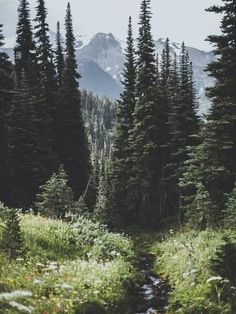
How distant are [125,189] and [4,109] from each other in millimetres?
13219

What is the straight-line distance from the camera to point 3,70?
47.8 meters

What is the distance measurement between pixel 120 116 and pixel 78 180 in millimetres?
8090

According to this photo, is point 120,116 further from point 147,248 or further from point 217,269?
point 217,269

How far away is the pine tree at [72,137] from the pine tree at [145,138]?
28.2ft

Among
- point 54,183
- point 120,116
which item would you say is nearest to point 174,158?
point 120,116

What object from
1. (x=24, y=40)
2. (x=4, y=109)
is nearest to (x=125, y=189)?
(x=4, y=109)

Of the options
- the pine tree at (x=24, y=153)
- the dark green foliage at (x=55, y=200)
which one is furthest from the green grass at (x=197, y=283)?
the pine tree at (x=24, y=153)

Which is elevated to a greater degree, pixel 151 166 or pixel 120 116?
pixel 120 116

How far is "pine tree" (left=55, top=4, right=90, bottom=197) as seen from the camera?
52906mm

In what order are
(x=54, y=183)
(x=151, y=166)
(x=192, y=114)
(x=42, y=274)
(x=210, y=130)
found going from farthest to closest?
(x=151, y=166)
(x=192, y=114)
(x=54, y=183)
(x=210, y=130)
(x=42, y=274)

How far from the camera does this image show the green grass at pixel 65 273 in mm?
11664

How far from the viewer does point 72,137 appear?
53625 mm

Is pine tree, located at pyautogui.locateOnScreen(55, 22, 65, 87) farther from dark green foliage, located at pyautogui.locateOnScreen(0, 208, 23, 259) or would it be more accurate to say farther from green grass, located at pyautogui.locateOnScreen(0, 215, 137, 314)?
dark green foliage, located at pyautogui.locateOnScreen(0, 208, 23, 259)

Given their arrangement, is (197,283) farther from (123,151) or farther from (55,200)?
(123,151)
